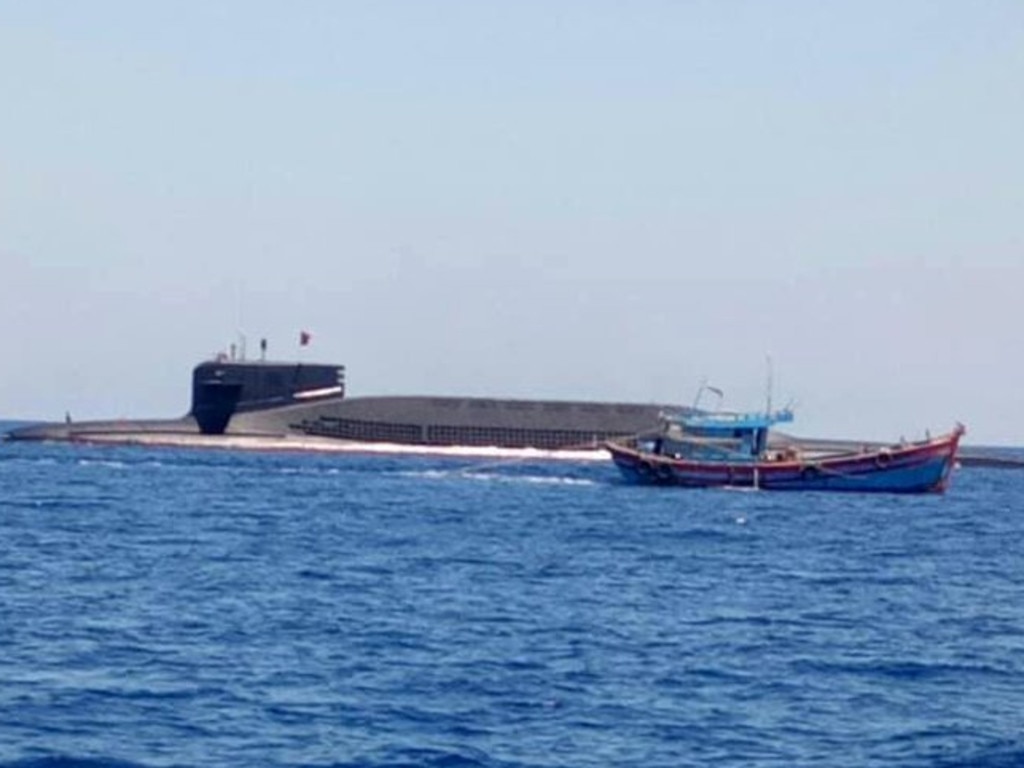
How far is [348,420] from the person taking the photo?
139625 millimetres

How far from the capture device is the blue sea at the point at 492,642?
25.3 m

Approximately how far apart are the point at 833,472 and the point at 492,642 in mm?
63102

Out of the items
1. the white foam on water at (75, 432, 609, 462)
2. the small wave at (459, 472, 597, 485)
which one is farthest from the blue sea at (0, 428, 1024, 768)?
the white foam on water at (75, 432, 609, 462)

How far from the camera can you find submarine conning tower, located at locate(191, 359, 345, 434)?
138m

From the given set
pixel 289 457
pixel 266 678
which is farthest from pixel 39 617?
pixel 289 457

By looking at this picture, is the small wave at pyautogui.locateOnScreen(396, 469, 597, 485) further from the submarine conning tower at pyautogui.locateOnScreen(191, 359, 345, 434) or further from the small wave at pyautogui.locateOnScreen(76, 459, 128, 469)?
the submarine conning tower at pyautogui.locateOnScreen(191, 359, 345, 434)

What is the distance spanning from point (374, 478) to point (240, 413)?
4628 cm

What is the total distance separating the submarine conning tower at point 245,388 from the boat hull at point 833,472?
158 ft

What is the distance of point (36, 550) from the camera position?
152 feet

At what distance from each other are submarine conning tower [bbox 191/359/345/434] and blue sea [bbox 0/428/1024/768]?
7438cm

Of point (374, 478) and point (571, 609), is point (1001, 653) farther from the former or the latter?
point (374, 478)

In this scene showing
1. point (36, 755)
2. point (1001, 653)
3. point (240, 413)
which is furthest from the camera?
point (240, 413)

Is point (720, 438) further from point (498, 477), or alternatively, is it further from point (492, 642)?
point (492, 642)

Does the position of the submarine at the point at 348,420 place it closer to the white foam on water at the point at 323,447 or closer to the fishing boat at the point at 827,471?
the white foam on water at the point at 323,447
